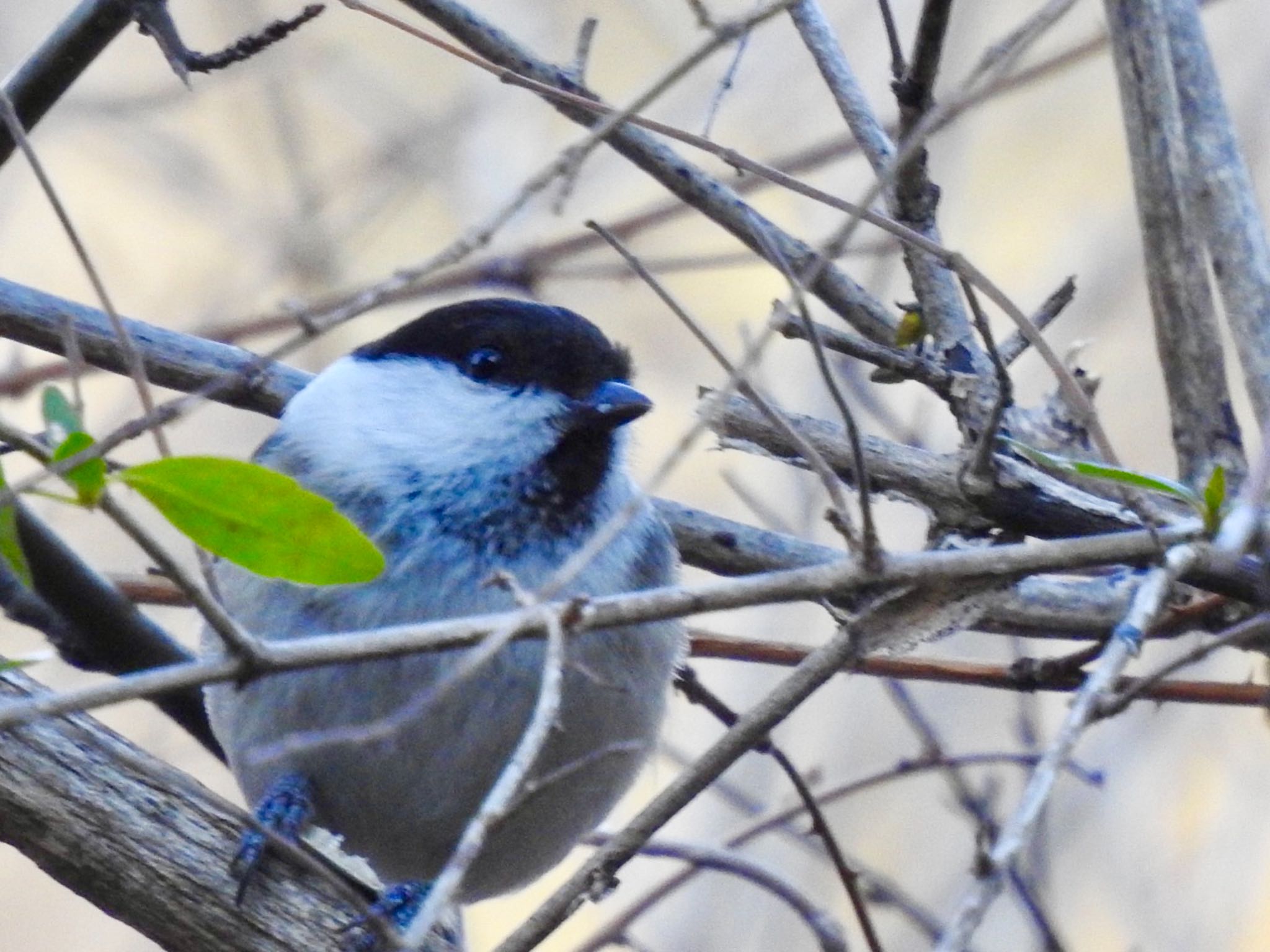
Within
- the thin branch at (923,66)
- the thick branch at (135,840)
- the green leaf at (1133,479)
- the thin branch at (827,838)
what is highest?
the thin branch at (923,66)

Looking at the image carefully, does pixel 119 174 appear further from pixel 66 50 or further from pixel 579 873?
pixel 579 873

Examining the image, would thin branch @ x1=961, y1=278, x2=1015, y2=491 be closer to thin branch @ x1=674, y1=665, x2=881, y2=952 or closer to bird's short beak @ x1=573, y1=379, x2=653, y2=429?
thin branch @ x1=674, y1=665, x2=881, y2=952

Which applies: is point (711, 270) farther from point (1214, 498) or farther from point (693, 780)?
point (693, 780)

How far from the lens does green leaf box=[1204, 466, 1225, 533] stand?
1.44m

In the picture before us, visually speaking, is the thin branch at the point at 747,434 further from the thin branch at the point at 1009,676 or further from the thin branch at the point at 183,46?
the thin branch at the point at 183,46

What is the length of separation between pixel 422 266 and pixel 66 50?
104 cm

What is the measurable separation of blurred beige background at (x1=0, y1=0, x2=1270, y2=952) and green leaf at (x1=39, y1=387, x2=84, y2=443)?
183cm

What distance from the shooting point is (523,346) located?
254cm

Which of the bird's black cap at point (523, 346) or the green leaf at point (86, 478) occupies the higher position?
the bird's black cap at point (523, 346)

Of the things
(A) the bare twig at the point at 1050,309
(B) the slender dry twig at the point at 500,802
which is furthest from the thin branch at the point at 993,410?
(B) the slender dry twig at the point at 500,802

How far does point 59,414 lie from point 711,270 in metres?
3.48

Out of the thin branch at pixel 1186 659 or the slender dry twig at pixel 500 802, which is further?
the thin branch at pixel 1186 659

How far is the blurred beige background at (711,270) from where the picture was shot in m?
4.11

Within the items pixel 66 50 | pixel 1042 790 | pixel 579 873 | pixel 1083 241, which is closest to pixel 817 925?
pixel 579 873
